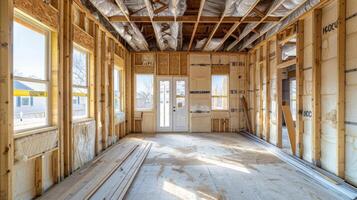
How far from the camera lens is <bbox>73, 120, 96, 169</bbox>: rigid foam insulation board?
159 inches

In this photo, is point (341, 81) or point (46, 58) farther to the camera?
point (341, 81)

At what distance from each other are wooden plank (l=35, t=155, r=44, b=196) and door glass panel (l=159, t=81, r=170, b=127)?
5.75 meters

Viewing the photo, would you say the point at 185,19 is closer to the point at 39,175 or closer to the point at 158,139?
the point at 158,139

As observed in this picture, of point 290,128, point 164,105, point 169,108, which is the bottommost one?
point 290,128

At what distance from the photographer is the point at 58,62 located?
3.47m

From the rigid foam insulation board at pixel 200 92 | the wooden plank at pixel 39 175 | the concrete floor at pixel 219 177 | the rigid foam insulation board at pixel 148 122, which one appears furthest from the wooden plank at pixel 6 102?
the rigid foam insulation board at pixel 200 92

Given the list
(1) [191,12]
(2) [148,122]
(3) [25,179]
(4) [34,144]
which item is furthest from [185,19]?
(2) [148,122]

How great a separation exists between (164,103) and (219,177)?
17.1 ft

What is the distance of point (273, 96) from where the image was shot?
6.31 m

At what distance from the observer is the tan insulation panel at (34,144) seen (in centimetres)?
256

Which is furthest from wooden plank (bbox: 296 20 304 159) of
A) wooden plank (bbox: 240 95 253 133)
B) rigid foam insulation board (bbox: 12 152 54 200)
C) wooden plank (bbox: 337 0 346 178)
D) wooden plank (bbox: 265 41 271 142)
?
rigid foam insulation board (bbox: 12 152 54 200)

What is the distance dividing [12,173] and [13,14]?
6.03 ft

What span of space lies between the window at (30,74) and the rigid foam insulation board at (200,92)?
5.90 m

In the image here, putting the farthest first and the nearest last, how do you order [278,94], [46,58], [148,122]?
[148,122] → [278,94] → [46,58]
